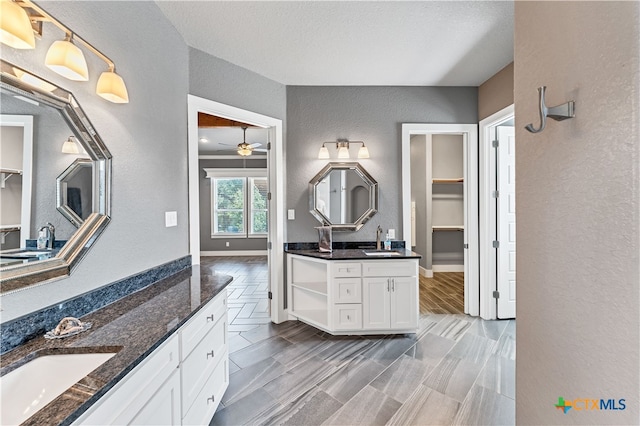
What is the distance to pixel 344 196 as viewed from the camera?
10.7 feet

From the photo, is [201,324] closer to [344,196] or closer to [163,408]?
[163,408]

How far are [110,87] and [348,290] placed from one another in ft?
7.90

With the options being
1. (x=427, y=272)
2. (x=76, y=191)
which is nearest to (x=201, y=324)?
(x=76, y=191)

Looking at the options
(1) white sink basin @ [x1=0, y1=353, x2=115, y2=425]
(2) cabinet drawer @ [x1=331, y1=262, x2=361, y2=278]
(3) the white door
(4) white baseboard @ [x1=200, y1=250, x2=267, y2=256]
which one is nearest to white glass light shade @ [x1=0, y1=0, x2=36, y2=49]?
(1) white sink basin @ [x1=0, y1=353, x2=115, y2=425]

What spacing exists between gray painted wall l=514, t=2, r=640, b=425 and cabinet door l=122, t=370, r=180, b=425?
143cm

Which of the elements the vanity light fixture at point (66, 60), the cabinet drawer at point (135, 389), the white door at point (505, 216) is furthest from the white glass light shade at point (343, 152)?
the cabinet drawer at point (135, 389)

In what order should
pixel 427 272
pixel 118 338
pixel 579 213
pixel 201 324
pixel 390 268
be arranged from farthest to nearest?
pixel 427 272 → pixel 390 268 → pixel 201 324 → pixel 118 338 → pixel 579 213

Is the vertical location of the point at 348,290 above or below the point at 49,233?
below

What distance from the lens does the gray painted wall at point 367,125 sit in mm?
3186

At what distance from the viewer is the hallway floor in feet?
5.75

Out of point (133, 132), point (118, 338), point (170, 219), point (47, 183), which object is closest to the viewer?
point (118, 338)

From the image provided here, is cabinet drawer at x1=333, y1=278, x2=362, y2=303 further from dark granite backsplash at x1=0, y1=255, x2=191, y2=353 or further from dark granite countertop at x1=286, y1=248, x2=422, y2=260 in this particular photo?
dark granite backsplash at x1=0, y1=255, x2=191, y2=353

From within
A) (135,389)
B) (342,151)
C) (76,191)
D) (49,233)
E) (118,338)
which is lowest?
(135,389)

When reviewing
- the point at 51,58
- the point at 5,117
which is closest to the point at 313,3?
the point at 51,58
